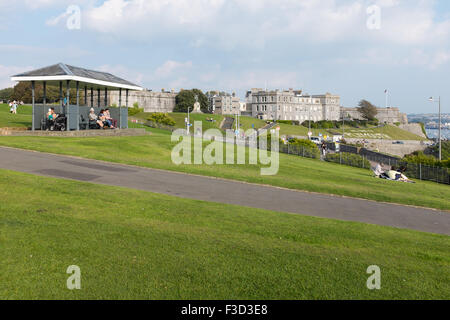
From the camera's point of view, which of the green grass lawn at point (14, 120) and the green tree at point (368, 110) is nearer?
the green grass lawn at point (14, 120)

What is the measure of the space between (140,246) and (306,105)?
597 ft

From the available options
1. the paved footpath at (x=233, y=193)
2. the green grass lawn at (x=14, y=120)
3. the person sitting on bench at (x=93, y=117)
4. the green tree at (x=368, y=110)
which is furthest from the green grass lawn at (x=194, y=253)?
the green tree at (x=368, y=110)

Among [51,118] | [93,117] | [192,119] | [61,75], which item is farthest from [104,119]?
[192,119]

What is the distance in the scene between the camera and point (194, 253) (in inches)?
275

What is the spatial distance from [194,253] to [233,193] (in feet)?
23.4

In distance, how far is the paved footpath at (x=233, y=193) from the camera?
12250 millimetres

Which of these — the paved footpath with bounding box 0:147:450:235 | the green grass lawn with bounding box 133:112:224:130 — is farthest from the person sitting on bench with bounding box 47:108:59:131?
the green grass lawn with bounding box 133:112:224:130

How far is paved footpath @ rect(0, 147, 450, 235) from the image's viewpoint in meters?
12.2

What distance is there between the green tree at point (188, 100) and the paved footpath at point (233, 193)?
137985 mm

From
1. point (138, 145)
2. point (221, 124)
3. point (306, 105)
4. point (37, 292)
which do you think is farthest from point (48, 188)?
point (306, 105)

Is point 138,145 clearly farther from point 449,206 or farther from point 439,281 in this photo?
point 439,281

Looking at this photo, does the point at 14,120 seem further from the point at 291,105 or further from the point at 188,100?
the point at 291,105

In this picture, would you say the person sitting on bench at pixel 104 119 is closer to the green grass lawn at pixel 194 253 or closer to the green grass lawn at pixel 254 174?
the green grass lawn at pixel 254 174

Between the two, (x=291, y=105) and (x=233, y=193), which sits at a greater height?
(x=291, y=105)
